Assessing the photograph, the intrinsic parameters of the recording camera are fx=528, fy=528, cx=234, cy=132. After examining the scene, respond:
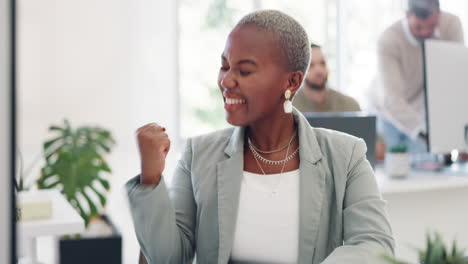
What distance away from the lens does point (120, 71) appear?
3582 mm

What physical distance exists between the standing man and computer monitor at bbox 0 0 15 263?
1982 millimetres

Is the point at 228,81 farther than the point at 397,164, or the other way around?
the point at 397,164

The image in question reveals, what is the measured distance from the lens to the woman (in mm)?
871

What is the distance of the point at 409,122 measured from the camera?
2168 millimetres

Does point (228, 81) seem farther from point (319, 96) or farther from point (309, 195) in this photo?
point (319, 96)

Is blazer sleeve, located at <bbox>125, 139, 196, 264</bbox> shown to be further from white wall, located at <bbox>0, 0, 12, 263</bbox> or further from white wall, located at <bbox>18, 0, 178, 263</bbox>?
white wall, located at <bbox>18, 0, 178, 263</bbox>

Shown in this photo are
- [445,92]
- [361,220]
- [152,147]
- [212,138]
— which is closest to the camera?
[152,147]

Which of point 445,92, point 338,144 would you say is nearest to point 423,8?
point 445,92

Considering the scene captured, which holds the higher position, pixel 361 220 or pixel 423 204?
pixel 361 220

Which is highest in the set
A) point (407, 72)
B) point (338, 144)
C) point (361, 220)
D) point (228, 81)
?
point (407, 72)

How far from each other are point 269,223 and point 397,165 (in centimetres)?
103

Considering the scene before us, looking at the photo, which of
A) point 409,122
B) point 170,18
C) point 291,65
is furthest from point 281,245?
point 170,18

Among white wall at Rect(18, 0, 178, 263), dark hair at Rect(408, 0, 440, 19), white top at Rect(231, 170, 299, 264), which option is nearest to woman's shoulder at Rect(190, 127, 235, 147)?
white top at Rect(231, 170, 299, 264)

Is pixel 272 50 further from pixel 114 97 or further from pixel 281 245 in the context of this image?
pixel 114 97
